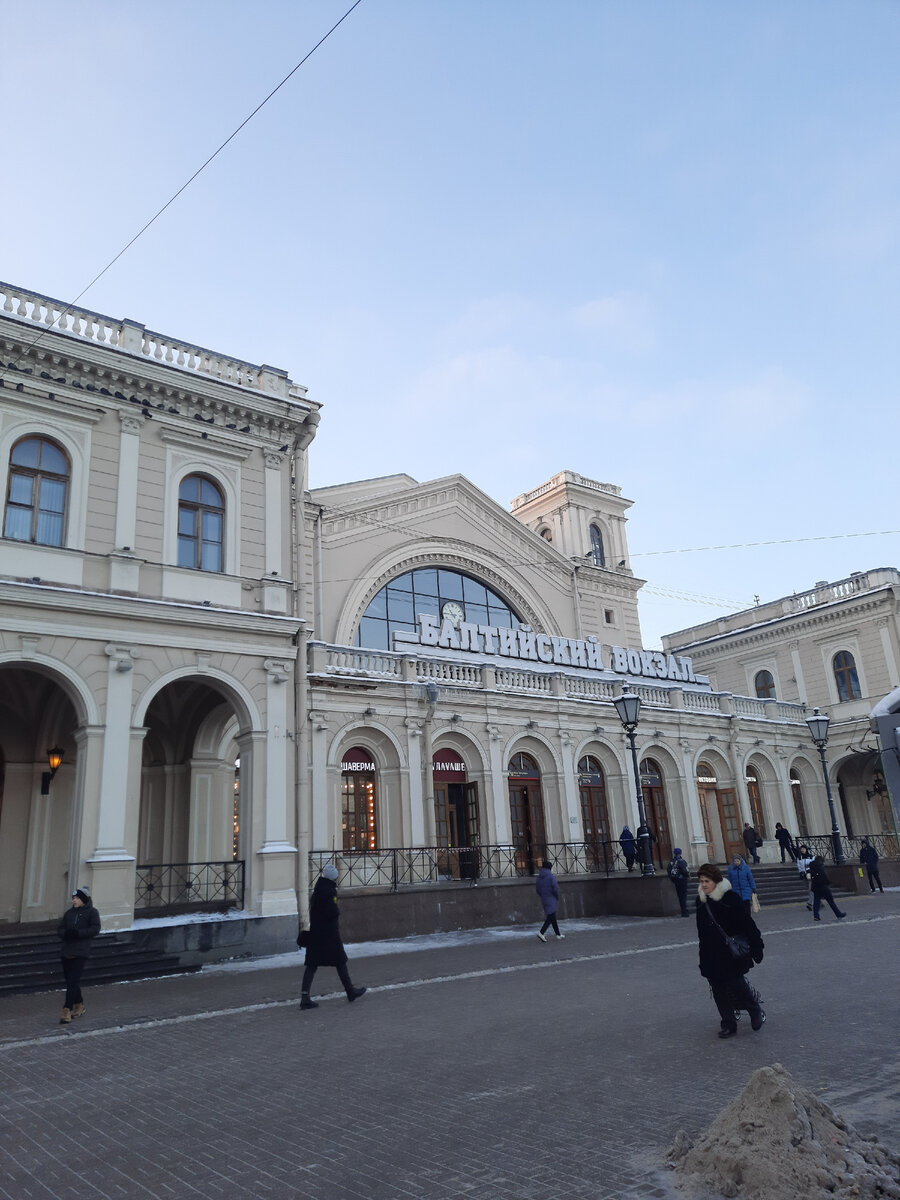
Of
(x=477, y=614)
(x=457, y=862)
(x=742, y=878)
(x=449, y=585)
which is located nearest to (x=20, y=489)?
(x=457, y=862)

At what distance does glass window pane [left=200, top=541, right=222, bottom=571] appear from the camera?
58.2ft

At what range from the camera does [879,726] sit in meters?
6.48

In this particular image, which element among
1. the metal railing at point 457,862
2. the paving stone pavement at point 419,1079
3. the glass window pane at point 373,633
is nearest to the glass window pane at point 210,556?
the metal railing at point 457,862

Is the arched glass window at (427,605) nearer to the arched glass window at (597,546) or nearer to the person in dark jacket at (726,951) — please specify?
the arched glass window at (597,546)

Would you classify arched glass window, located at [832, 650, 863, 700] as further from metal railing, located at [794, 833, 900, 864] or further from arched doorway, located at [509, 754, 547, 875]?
arched doorway, located at [509, 754, 547, 875]

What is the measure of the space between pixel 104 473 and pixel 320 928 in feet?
34.4

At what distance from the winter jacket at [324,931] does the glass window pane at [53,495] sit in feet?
31.8

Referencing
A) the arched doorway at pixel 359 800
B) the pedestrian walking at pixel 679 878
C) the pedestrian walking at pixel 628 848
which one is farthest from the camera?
the pedestrian walking at pixel 628 848

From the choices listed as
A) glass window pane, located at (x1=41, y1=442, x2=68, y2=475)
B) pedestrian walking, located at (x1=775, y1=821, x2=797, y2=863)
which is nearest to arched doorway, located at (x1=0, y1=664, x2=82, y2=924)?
glass window pane, located at (x1=41, y1=442, x2=68, y2=475)

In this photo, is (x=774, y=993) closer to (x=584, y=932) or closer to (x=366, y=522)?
(x=584, y=932)

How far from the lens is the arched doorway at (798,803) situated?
34953 millimetres

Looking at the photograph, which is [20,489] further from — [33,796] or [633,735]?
[633,735]

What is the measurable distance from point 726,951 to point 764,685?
36.2 m

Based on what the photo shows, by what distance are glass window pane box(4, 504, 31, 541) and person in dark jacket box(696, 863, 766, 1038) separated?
1346 cm
